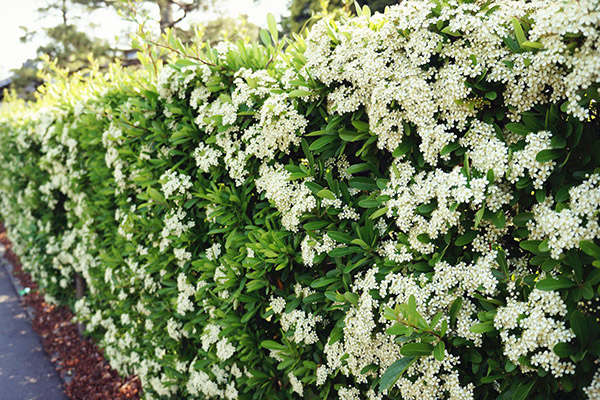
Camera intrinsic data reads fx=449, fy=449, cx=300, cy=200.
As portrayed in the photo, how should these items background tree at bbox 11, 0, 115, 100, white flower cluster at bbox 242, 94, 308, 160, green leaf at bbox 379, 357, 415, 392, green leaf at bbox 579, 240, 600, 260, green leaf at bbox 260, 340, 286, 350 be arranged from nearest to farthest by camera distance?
green leaf at bbox 579, 240, 600, 260 → green leaf at bbox 379, 357, 415, 392 → white flower cluster at bbox 242, 94, 308, 160 → green leaf at bbox 260, 340, 286, 350 → background tree at bbox 11, 0, 115, 100

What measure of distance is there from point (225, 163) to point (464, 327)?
6.00ft

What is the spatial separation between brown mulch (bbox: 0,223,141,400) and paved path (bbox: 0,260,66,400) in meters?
0.10

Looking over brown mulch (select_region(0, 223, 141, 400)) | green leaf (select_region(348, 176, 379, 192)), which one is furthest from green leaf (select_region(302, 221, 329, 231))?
brown mulch (select_region(0, 223, 141, 400))

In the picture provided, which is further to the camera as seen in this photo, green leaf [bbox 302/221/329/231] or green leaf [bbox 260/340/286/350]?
green leaf [bbox 260/340/286/350]

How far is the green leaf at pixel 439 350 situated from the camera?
1682 mm

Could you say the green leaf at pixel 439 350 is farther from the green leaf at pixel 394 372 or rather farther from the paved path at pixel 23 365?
the paved path at pixel 23 365

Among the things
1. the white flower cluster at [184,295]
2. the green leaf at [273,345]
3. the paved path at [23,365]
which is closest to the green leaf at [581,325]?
the green leaf at [273,345]

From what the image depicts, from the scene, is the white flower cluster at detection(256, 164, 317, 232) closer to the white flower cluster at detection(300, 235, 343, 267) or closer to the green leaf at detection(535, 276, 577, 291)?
the white flower cluster at detection(300, 235, 343, 267)

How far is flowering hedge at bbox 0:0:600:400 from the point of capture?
1.48 meters

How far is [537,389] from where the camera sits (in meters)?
1.59

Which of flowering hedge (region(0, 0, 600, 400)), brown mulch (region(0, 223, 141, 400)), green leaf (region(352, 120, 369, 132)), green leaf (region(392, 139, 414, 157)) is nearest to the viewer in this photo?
flowering hedge (region(0, 0, 600, 400))

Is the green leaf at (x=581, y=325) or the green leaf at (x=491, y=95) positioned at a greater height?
the green leaf at (x=491, y=95)

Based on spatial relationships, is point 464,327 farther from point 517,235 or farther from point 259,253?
point 259,253

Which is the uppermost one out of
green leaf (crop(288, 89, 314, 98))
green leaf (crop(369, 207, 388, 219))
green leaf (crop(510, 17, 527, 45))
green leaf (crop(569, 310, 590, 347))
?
green leaf (crop(510, 17, 527, 45))
